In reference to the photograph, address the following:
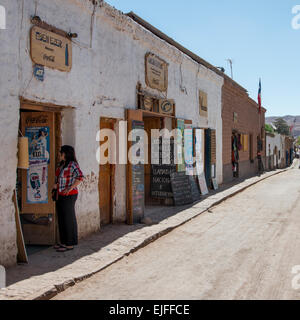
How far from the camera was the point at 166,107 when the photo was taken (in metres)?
10.3

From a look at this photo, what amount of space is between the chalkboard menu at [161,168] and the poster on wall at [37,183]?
4.77 m

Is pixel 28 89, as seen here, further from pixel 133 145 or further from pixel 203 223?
pixel 203 223

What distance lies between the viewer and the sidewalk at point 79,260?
14.0 feet

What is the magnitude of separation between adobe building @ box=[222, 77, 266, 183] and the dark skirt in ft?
38.9

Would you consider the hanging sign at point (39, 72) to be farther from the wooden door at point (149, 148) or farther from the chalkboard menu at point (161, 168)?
the chalkboard menu at point (161, 168)

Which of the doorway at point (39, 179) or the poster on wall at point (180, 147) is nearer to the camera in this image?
the doorway at point (39, 179)

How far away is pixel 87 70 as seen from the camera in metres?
6.87

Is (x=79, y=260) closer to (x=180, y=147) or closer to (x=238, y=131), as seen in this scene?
(x=180, y=147)

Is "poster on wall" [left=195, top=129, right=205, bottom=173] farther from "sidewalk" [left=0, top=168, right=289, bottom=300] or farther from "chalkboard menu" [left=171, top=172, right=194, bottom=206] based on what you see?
"sidewalk" [left=0, top=168, right=289, bottom=300]

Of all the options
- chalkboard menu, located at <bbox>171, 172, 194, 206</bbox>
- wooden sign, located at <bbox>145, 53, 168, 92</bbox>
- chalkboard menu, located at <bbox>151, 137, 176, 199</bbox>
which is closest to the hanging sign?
wooden sign, located at <bbox>145, 53, 168, 92</bbox>

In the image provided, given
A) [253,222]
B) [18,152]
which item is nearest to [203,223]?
[253,222]

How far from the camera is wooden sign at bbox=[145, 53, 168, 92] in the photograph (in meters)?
9.25

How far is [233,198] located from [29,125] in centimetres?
790

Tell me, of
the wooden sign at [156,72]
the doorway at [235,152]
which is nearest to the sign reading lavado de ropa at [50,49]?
the wooden sign at [156,72]
